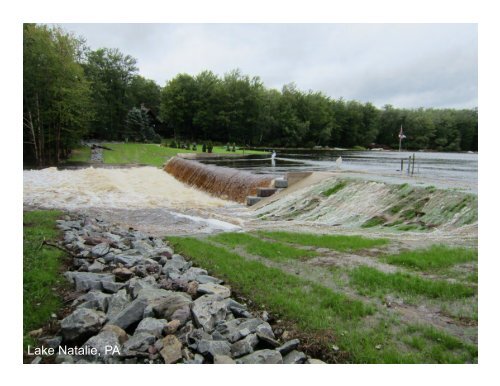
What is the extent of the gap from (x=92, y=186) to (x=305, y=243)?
1775 cm

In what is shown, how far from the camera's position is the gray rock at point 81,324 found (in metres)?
4.38

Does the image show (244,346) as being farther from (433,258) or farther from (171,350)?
(433,258)

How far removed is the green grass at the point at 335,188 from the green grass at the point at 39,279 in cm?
1041

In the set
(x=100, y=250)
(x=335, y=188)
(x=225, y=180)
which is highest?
(x=225, y=180)

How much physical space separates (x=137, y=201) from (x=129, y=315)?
1501cm

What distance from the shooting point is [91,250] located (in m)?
7.70

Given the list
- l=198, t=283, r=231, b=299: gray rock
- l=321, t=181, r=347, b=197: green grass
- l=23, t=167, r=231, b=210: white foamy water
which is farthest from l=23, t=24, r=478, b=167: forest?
l=198, t=283, r=231, b=299: gray rock

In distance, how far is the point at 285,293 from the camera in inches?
226

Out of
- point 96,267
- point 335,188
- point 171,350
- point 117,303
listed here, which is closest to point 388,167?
point 335,188

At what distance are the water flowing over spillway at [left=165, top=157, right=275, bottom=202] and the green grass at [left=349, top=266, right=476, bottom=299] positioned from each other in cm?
1333

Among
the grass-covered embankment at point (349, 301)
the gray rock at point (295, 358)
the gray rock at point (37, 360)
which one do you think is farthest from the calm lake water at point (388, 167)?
the gray rock at point (37, 360)

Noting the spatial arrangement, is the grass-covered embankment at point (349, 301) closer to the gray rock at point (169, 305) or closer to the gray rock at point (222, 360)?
the gray rock at point (222, 360)

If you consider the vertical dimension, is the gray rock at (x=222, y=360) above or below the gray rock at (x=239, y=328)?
below

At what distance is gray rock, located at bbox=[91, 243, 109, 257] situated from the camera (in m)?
7.56
